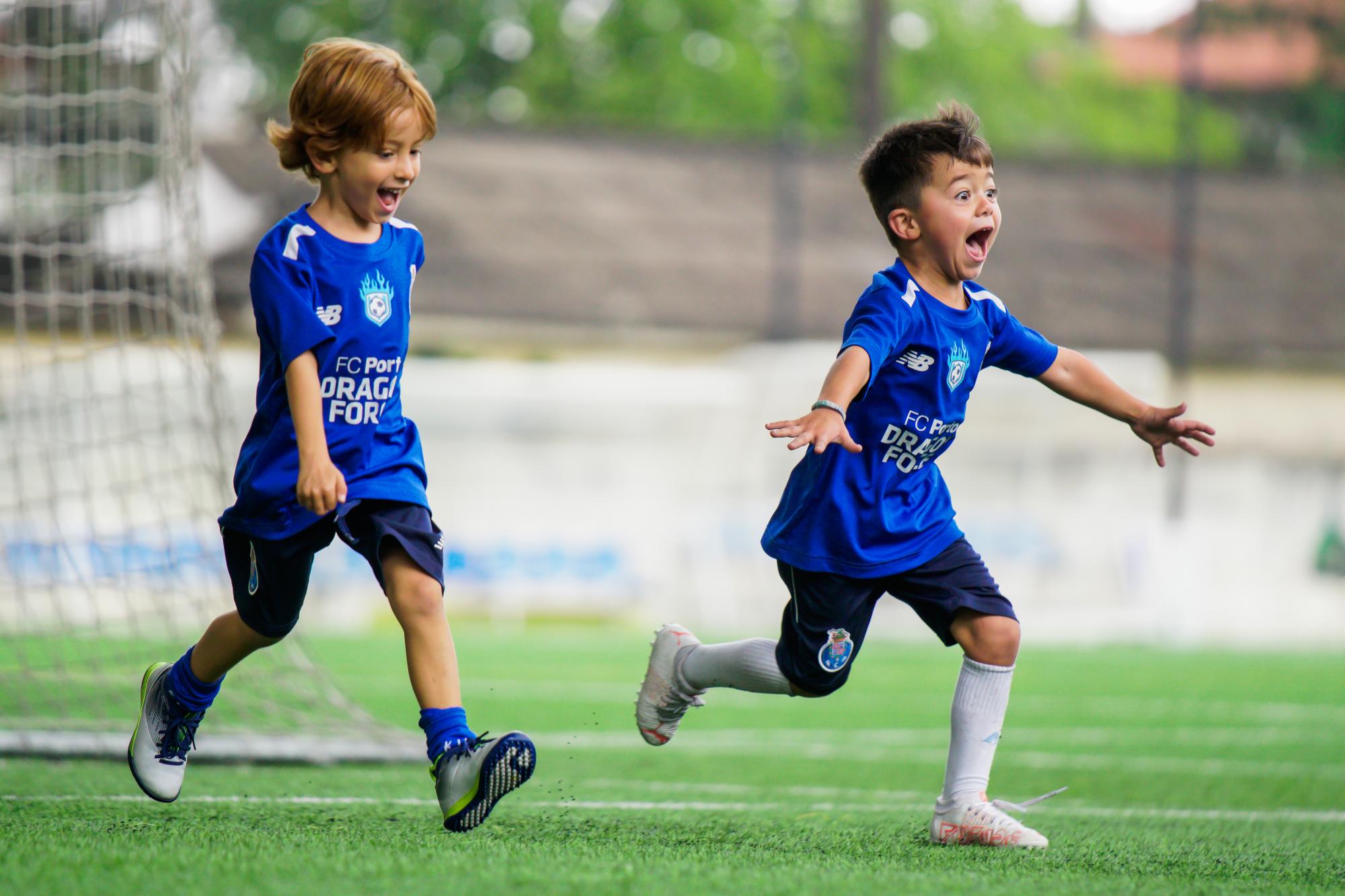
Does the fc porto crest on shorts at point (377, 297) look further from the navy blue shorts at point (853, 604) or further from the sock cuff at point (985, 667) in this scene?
the sock cuff at point (985, 667)

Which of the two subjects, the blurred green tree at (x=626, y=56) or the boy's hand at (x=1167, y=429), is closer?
the boy's hand at (x=1167, y=429)

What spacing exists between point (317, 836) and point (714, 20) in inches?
1178

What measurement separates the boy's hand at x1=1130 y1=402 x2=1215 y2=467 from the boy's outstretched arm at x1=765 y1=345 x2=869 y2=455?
2.88 feet

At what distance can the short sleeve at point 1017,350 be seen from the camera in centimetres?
389

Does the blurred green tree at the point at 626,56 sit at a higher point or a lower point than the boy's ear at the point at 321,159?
higher

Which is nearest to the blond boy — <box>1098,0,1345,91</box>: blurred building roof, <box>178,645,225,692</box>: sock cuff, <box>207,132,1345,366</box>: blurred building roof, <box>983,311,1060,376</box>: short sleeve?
<box>178,645,225,692</box>: sock cuff

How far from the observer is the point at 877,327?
3.57 m

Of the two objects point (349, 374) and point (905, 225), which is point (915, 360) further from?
point (349, 374)

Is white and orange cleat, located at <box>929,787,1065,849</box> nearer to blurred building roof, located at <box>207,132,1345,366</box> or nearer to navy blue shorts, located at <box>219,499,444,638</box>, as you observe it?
navy blue shorts, located at <box>219,499,444,638</box>

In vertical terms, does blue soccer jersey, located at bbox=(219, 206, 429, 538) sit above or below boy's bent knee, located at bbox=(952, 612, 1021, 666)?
above

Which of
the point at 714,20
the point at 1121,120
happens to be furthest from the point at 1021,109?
the point at 714,20

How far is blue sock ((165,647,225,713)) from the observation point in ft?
12.4

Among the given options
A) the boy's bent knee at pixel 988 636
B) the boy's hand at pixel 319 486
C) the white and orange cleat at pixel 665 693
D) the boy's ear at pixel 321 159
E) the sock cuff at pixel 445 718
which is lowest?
the white and orange cleat at pixel 665 693

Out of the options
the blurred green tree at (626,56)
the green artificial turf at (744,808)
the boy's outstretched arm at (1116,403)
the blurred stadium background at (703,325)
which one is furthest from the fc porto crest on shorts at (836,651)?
the blurred green tree at (626,56)
